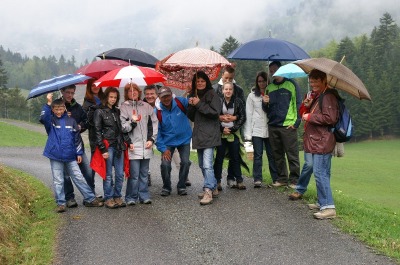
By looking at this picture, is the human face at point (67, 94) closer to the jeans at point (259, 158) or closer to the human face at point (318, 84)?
the jeans at point (259, 158)

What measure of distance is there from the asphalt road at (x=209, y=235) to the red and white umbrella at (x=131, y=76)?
7.40 feet

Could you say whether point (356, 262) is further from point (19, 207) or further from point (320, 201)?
point (19, 207)

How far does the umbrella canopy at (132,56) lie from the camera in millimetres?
10148

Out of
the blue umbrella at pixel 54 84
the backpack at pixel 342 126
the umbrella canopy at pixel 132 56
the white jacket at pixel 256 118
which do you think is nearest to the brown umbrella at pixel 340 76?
the backpack at pixel 342 126

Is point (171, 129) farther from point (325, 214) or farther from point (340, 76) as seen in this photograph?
point (340, 76)

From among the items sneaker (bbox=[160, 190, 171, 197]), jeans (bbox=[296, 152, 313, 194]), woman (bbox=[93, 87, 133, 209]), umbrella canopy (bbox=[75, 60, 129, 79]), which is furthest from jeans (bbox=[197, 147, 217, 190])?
umbrella canopy (bbox=[75, 60, 129, 79])

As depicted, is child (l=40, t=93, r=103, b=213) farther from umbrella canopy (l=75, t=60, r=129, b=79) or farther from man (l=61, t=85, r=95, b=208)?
umbrella canopy (l=75, t=60, r=129, b=79)

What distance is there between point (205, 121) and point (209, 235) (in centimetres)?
252

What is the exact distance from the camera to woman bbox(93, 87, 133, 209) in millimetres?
7914

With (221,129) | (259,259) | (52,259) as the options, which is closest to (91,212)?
(52,259)

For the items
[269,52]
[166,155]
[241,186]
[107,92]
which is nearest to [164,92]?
[107,92]

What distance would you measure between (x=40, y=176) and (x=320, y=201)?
26.9ft

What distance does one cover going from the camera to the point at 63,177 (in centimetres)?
821

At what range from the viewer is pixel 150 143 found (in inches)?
321
